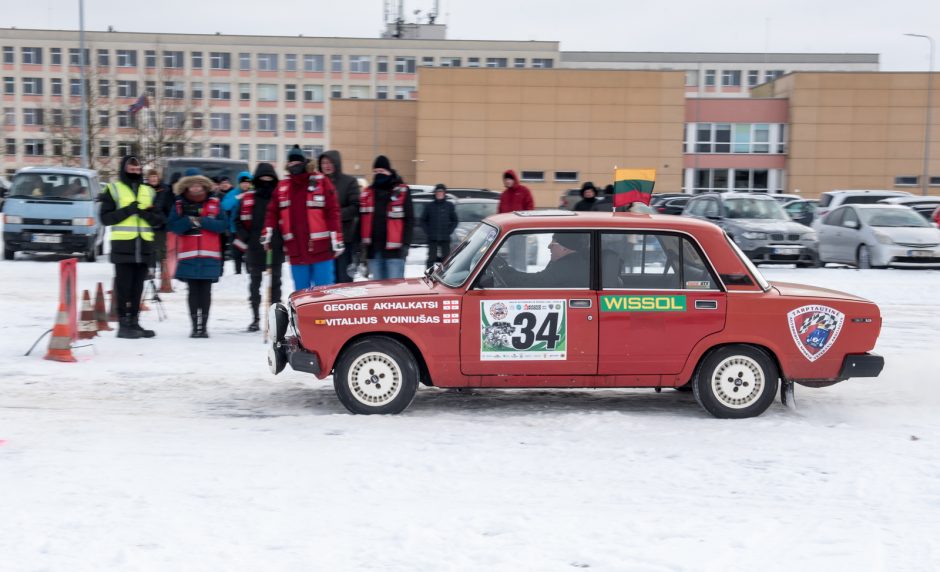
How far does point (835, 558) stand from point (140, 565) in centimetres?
317

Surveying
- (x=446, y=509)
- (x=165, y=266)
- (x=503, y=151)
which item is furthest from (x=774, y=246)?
(x=503, y=151)

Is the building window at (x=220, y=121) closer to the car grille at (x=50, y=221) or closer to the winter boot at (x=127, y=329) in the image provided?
the car grille at (x=50, y=221)

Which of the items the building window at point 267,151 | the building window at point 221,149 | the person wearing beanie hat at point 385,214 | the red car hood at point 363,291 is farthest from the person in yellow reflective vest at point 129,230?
the building window at point 221,149

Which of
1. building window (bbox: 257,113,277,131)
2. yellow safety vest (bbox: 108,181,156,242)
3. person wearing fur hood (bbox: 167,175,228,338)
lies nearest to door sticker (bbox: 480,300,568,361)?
person wearing fur hood (bbox: 167,175,228,338)

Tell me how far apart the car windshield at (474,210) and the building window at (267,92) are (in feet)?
247

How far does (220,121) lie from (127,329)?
287 ft

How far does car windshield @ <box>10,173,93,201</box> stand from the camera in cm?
2148

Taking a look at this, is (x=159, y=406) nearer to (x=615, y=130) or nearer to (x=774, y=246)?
(x=774, y=246)

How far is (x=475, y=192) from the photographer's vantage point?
37.1 m

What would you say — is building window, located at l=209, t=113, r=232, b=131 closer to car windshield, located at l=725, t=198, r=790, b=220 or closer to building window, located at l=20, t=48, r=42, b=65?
building window, located at l=20, t=48, r=42, b=65

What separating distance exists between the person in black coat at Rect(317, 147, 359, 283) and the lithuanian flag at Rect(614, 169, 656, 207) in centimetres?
299

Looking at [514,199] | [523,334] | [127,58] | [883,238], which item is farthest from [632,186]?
[127,58]

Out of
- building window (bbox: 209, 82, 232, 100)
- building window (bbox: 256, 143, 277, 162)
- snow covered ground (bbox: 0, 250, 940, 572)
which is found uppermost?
building window (bbox: 209, 82, 232, 100)

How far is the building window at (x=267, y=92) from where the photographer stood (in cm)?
9612
